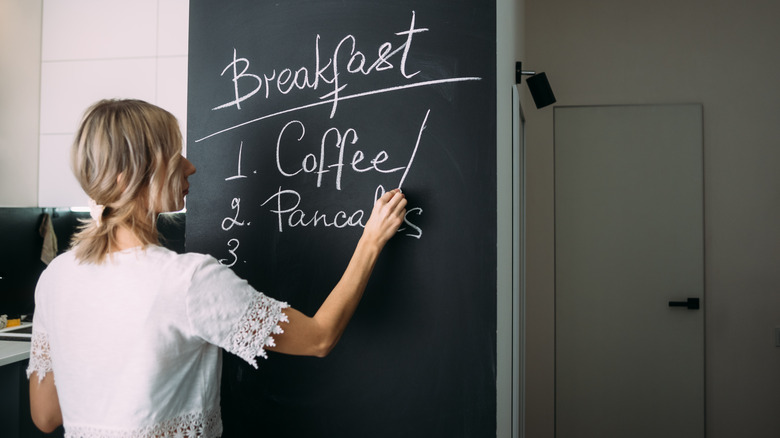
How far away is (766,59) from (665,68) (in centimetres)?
57

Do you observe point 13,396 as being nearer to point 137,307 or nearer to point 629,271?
point 137,307

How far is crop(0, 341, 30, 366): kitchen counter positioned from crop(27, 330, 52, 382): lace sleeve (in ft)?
3.94

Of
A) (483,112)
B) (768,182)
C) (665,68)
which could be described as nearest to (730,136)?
(768,182)

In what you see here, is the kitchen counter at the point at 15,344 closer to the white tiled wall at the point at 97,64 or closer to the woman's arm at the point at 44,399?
the white tiled wall at the point at 97,64

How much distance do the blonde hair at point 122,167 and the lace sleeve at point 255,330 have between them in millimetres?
223

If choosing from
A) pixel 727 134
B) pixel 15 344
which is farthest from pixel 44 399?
pixel 727 134

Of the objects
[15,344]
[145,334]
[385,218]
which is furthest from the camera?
[15,344]

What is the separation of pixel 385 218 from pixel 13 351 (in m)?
1.78

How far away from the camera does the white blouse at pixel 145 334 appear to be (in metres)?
0.90

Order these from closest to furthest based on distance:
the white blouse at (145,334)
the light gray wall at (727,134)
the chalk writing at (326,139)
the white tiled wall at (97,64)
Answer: the white blouse at (145,334) < the chalk writing at (326,139) < the white tiled wall at (97,64) < the light gray wall at (727,134)

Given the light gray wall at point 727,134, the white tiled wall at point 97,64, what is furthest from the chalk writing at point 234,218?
the light gray wall at point 727,134

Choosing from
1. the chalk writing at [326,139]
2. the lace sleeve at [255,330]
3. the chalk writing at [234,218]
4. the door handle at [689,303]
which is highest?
the chalk writing at [326,139]

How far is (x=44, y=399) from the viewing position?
41.9 inches

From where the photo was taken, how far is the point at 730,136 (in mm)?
3219
